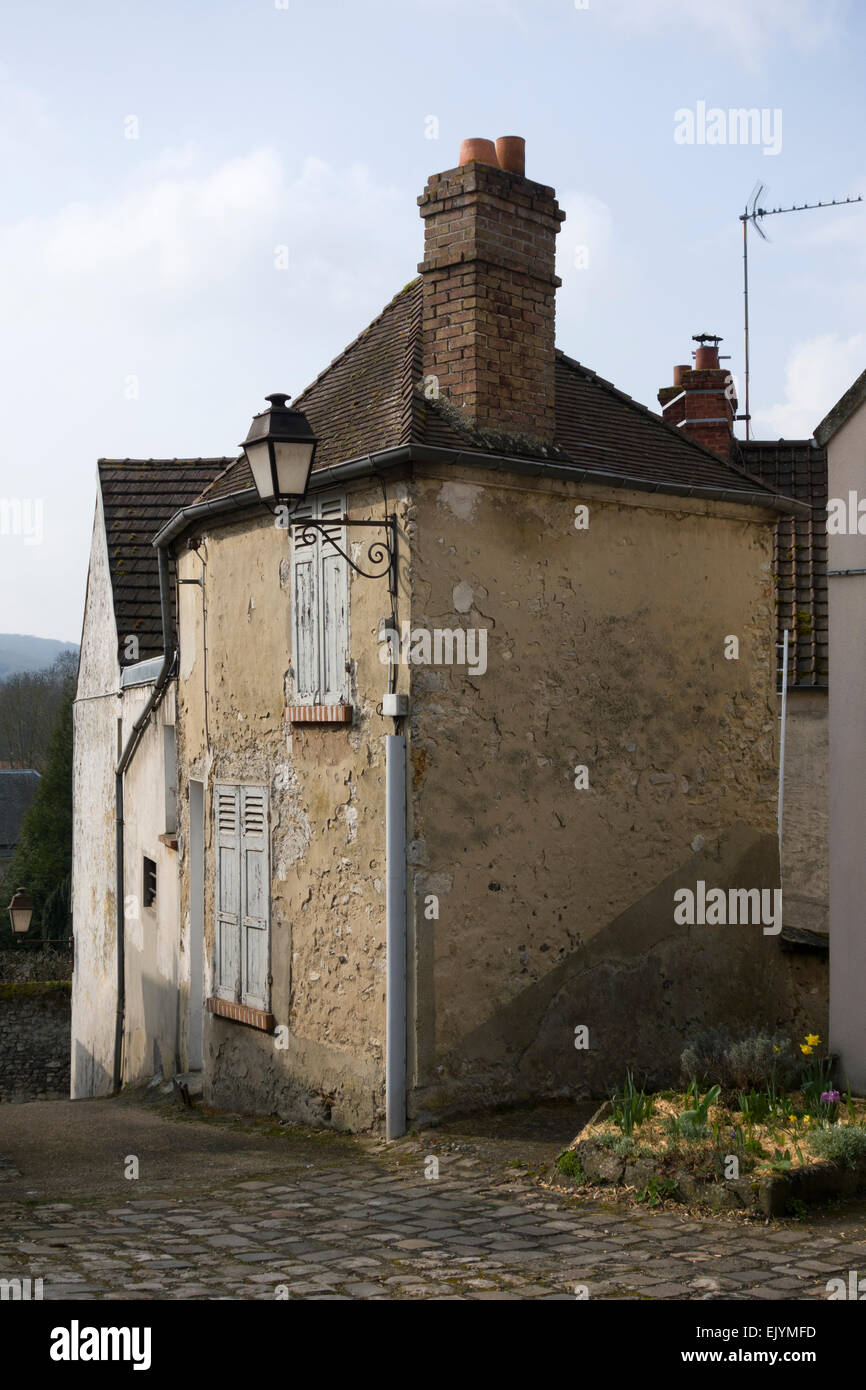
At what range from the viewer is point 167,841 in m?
12.7

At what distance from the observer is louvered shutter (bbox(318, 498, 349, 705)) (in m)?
8.92

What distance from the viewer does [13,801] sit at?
55438 mm

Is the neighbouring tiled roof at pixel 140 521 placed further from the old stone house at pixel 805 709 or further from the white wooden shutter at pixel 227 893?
the old stone house at pixel 805 709

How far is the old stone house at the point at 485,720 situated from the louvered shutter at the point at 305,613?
28 mm

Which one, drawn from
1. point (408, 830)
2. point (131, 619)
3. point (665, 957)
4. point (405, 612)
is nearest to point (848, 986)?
point (665, 957)

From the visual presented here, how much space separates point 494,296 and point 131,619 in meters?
7.95

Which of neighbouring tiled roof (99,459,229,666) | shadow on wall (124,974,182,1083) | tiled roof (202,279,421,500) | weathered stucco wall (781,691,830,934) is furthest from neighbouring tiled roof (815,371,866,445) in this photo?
neighbouring tiled roof (99,459,229,666)

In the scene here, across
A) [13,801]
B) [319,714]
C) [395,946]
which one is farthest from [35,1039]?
[13,801]

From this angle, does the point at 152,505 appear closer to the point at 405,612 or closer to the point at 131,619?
the point at 131,619

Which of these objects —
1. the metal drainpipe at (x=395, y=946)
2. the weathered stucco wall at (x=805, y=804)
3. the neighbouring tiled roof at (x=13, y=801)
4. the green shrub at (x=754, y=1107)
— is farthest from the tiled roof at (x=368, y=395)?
the neighbouring tiled roof at (x=13, y=801)

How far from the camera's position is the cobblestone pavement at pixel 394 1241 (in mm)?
5203

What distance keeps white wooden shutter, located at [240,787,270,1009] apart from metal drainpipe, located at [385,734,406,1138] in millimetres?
1768

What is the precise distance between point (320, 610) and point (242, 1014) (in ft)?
10.1

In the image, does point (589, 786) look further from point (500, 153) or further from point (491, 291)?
point (500, 153)
